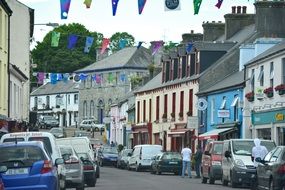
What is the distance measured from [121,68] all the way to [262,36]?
2250 inches

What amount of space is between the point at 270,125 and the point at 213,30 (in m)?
26.1

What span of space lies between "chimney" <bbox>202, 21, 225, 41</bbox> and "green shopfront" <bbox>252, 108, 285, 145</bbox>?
860 inches

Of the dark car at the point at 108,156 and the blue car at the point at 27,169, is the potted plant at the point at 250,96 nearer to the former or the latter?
the dark car at the point at 108,156

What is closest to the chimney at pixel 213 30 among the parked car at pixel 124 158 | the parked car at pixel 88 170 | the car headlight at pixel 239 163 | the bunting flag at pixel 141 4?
the parked car at pixel 124 158

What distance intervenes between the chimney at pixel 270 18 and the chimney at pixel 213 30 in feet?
36.1

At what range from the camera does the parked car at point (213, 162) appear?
127ft

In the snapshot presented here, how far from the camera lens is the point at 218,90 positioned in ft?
192

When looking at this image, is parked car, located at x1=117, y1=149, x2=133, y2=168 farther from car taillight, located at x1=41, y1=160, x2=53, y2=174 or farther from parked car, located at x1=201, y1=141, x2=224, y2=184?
car taillight, located at x1=41, y1=160, x2=53, y2=174

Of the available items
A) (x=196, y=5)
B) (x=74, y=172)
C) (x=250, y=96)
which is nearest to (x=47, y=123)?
(x=250, y=96)

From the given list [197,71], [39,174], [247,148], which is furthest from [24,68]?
[39,174]

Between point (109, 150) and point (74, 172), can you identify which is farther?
point (109, 150)

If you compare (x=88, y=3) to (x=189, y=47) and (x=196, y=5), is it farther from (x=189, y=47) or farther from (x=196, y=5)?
(x=189, y=47)

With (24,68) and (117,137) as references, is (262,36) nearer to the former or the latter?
(24,68)

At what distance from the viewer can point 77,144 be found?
39.3 m
